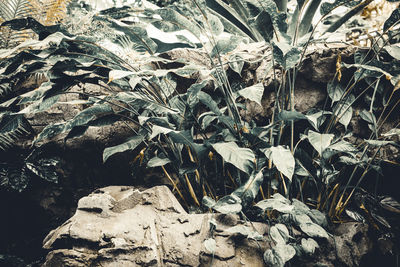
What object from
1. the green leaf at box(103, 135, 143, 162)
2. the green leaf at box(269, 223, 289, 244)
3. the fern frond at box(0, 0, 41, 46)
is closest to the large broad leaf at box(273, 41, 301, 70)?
the green leaf at box(269, 223, 289, 244)

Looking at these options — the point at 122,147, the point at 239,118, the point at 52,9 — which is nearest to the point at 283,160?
the point at 239,118

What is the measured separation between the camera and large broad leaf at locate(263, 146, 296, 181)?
1.01 meters

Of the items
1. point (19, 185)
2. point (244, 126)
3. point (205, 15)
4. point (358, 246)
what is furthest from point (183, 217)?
point (19, 185)

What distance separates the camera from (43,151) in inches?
68.0

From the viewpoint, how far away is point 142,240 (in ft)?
3.60

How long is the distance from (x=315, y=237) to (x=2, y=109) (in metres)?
1.83

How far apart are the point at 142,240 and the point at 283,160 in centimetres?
69

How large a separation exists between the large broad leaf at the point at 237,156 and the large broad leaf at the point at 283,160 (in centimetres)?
9

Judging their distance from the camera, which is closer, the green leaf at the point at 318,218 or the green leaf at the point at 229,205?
the green leaf at the point at 229,205

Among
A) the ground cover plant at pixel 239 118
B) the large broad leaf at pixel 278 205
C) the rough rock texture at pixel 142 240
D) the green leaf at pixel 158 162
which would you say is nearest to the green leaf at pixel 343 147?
the ground cover plant at pixel 239 118

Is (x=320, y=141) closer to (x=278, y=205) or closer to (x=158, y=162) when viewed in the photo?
(x=278, y=205)

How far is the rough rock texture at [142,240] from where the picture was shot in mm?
1049

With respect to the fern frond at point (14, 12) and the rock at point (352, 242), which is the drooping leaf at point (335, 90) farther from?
the fern frond at point (14, 12)

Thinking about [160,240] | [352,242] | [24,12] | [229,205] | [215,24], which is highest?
[24,12]
